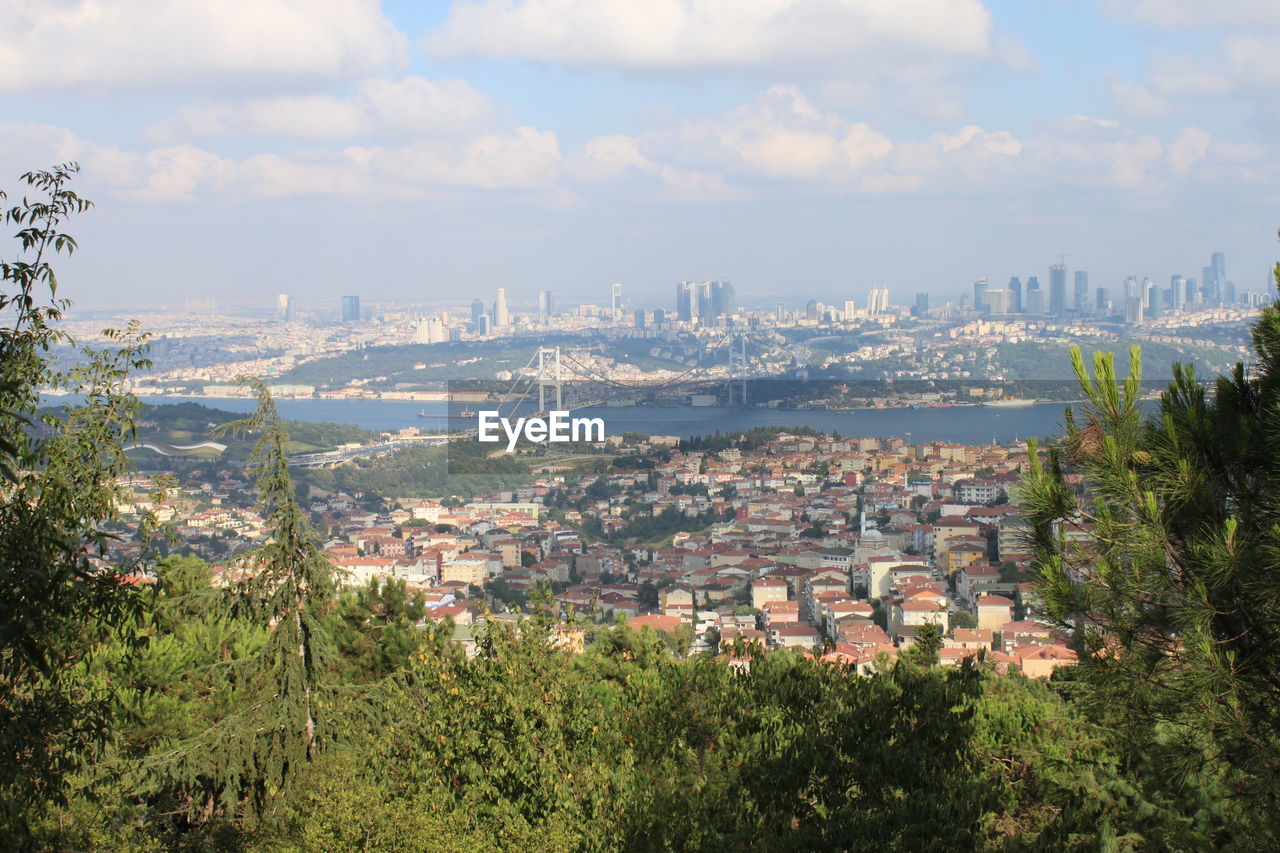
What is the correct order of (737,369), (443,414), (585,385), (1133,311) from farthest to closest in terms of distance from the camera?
(1133,311), (737,369), (585,385), (443,414)

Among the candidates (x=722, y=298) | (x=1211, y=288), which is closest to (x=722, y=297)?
(x=722, y=298)

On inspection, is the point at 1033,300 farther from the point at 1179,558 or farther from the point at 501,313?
the point at 1179,558

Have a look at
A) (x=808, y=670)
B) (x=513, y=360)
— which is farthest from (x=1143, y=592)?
(x=513, y=360)

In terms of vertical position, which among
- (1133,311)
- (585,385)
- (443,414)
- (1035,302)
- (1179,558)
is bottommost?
(443,414)

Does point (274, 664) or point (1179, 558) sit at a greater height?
point (1179, 558)

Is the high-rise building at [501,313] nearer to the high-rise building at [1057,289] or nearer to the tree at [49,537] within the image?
the high-rise building at [1057,289]

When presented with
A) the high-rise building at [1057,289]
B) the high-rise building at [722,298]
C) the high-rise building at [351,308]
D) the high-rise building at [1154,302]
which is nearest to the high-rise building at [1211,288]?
the high-rise building at [1154,302]
